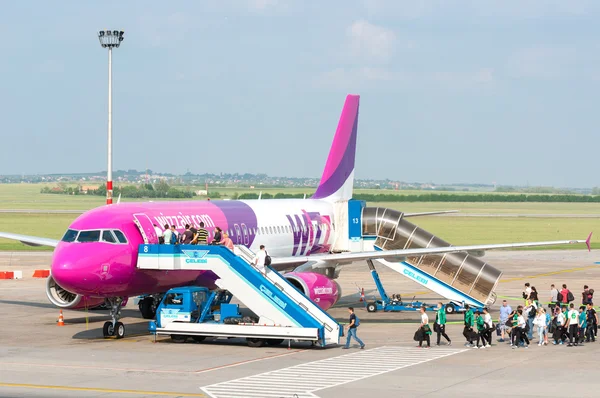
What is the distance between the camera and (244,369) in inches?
1126

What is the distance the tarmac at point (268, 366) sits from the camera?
25.2 meters

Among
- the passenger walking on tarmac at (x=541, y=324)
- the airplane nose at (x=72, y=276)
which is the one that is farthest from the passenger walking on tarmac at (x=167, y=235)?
the passenger walking on tarmac at (x=541, y=324)

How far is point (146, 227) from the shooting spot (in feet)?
118

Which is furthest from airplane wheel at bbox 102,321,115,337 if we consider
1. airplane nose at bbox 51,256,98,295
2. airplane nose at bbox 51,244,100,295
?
airplane nose at bbox 51,256,98,295

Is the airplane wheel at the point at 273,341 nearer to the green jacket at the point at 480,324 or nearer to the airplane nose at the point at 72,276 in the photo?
the airplane nose at the point at 72,276

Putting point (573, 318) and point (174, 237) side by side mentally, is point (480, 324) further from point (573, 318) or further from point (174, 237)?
point (174, 237)

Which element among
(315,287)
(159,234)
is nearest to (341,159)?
(315,287)

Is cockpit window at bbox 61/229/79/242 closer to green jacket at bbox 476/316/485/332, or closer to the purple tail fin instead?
green jacket at bbox 476/316/485/332

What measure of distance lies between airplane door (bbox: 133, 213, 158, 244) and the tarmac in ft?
12.0

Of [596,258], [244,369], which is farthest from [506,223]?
[244,369]

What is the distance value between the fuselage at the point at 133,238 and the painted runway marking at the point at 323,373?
838 centimetres

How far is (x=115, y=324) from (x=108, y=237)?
3367 millimetres

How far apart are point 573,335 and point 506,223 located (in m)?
112

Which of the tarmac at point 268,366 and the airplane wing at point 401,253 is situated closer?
the tarmac at point 268,366
